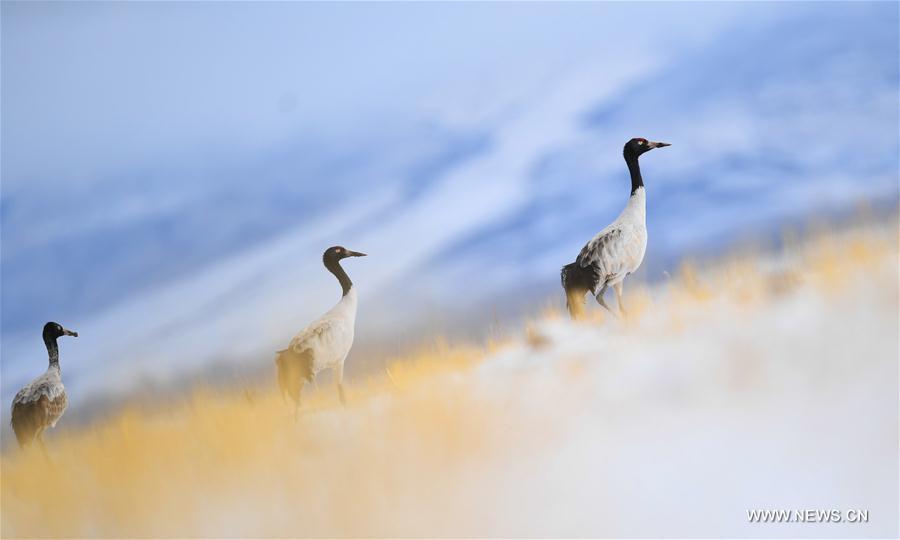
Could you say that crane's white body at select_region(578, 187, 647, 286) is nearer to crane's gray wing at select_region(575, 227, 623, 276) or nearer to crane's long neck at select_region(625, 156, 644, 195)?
crane's gray wing at select_region(575, 227, 623, 276)

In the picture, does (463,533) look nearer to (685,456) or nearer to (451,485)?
(451,485)

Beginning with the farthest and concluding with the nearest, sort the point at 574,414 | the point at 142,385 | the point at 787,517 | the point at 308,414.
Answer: the point at 142,385
the point at 308,414
the point at 574,414
the point at 787,517

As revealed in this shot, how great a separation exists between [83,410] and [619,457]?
2146 millimetres

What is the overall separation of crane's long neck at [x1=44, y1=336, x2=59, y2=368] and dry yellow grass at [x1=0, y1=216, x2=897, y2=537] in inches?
17.0

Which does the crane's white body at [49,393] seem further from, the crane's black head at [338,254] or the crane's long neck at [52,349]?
the crane's black head at [338,254]

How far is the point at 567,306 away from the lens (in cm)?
362

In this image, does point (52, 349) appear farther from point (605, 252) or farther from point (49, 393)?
point (605, 252)

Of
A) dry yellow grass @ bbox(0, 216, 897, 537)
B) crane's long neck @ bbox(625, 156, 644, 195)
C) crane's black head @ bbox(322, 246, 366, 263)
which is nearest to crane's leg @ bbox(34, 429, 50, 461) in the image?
dry yellow grass @ bbox(0, 216, 897, 537)

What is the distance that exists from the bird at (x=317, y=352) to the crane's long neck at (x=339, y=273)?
9 centimetres

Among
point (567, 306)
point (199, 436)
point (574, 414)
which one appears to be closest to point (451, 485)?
point (574, 414)

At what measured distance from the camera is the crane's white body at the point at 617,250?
3.53 meters

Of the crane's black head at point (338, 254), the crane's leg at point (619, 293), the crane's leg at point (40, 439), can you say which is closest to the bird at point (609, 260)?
the crane's leg at point (619, 293)

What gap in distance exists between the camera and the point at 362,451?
3.49 m

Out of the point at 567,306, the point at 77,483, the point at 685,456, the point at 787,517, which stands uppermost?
the point at 567,306
